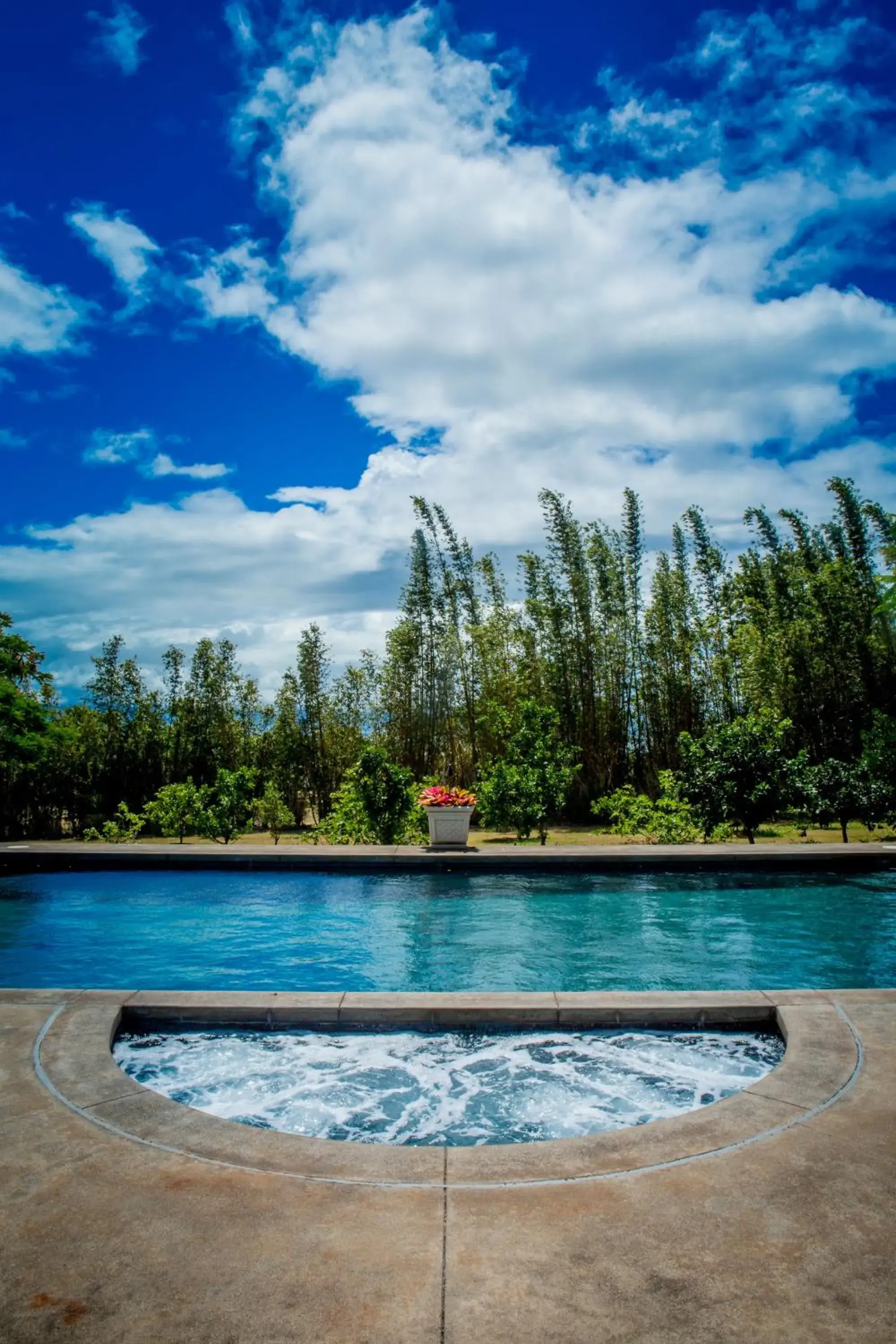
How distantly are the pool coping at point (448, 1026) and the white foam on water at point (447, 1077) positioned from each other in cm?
7

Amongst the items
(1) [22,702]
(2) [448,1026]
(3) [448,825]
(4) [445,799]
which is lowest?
(2) [448,1026]

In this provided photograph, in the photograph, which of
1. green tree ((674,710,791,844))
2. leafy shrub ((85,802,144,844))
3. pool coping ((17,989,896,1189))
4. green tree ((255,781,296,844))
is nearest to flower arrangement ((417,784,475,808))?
green tree ((674,710,791,844))

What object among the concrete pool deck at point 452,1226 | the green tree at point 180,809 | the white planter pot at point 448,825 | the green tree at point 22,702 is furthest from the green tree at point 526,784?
the concrete pool deck at point 452,1226

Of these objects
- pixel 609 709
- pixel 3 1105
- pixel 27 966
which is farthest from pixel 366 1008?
pixel 609 709

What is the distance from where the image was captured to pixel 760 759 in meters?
9.27

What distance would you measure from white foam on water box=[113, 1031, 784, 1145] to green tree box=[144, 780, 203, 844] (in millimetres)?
7773

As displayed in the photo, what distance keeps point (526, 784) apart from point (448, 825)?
2.53 m

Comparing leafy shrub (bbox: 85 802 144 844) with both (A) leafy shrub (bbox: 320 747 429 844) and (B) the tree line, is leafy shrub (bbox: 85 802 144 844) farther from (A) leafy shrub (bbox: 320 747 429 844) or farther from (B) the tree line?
(A) leafy shrub (bbox: 320 747 429 844)

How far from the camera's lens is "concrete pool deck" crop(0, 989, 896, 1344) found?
1.40 meters

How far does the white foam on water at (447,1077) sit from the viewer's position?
2.65 metres

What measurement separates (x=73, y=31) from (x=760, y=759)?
28.6ft

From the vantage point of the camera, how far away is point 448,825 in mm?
8320

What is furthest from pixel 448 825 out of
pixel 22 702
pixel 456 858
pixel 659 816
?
pixel 22 702

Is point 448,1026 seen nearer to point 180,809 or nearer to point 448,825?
point 448,825
